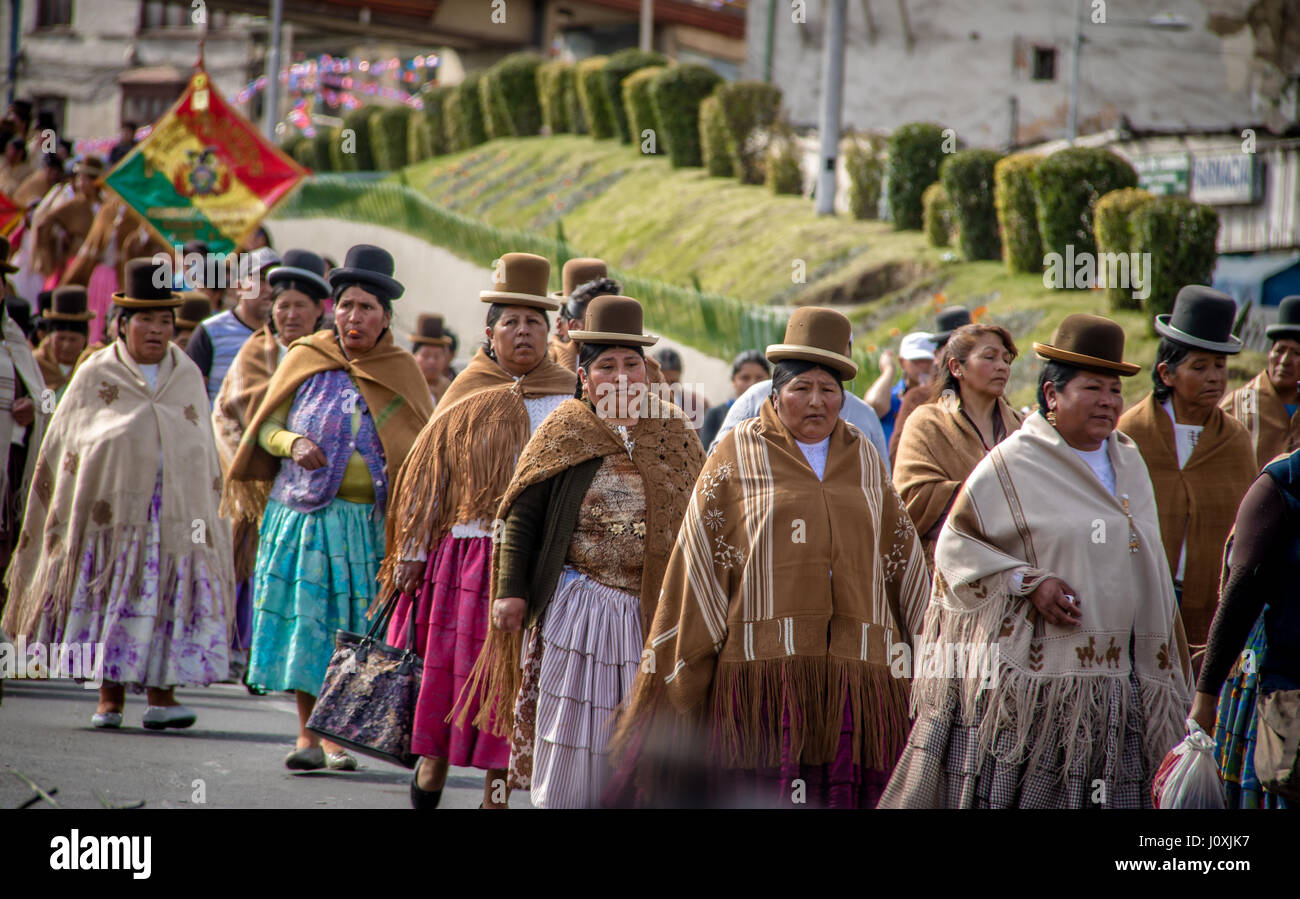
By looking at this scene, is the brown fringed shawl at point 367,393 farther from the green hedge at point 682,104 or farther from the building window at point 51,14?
the building window at point 51,14

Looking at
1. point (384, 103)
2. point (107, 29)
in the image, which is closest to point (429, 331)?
point (384, 103)

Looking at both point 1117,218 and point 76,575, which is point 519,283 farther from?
point 1117,218

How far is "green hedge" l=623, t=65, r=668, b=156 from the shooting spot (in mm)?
27281

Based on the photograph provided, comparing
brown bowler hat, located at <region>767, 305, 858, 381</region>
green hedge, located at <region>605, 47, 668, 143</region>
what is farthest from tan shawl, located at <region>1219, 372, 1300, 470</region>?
green hedge, located at <region>605, 47, 668, 143</region>

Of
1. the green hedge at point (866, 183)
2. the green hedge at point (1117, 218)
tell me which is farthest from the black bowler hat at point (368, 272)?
the green hedge at point (866, 183)

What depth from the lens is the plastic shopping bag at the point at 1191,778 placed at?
14.9ft

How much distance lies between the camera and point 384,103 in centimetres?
4278

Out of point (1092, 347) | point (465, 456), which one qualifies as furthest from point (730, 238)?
point (1092, 347)

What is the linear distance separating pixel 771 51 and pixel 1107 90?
757cm

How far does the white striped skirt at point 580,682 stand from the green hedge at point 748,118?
19.7 metres

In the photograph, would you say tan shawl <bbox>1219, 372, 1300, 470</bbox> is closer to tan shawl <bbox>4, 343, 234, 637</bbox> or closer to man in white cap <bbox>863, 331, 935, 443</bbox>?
man in white cap <bbox>863, 331, 935, 443</bbox>

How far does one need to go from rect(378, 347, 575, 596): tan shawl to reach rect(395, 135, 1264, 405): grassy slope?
8.39 m

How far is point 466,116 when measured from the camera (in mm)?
33406

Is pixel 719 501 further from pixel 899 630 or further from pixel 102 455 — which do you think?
pixel 102 455
